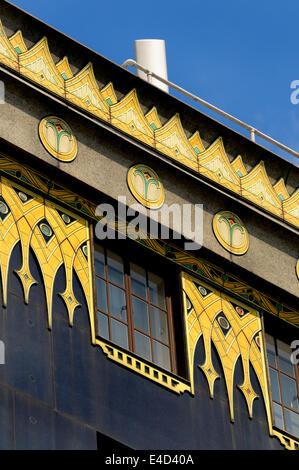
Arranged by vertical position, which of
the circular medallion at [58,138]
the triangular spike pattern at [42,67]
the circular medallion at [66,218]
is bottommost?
the circular medallion at [66,218]

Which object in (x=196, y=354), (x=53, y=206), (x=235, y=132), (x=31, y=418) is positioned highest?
(x=235, y=132)

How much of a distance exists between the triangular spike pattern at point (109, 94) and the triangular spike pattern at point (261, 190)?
2.44 meters

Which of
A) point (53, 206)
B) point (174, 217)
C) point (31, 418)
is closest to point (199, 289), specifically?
point (174, 217)

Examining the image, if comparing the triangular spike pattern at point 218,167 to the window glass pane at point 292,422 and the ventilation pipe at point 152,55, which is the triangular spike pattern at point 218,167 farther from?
the window glass pane at point 292,422

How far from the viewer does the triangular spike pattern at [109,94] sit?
24516 millimetres

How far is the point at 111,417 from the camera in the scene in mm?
22469

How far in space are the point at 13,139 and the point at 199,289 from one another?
11.7 ft

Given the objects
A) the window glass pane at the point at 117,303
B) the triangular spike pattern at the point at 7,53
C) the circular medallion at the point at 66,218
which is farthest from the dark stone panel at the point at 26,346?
the triangular spike pattern at the point at 7,53

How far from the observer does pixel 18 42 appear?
78.0 feet

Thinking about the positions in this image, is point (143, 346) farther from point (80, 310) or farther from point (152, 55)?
point (152, 55)

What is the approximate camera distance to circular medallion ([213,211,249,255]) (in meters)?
25.3

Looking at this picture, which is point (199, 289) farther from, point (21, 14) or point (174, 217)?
point (21, 14)

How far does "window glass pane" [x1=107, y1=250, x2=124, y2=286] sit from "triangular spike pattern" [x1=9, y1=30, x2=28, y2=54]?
2923 mm

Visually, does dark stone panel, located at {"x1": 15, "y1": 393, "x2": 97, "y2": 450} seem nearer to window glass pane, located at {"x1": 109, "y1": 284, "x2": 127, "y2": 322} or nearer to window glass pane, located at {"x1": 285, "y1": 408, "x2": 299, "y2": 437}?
window glass pane, located at {"x1": 109, "y1": 284, "x2": 127, "y2": 322}
